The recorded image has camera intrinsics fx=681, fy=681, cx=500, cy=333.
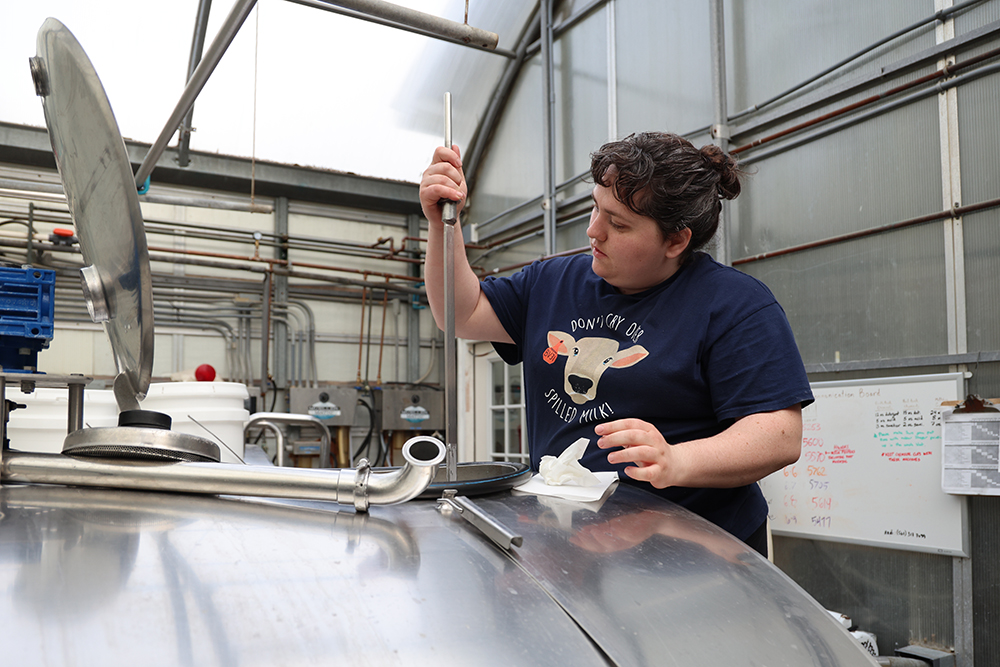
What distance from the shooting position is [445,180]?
0.81 metres

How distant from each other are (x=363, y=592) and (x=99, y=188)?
51cm

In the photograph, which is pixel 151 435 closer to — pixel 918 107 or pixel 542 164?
pixel 918 107

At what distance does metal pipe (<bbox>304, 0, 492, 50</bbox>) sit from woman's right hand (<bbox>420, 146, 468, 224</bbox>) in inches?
18.7

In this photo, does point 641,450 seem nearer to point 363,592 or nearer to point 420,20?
point 363,592

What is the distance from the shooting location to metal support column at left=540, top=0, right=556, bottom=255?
4438mm

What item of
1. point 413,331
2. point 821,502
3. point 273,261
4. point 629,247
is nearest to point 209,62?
point 629,247

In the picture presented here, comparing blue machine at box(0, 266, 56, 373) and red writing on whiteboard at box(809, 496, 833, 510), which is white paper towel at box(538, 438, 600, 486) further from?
red writing on whiteboard at box(809, 496, 833, 510)

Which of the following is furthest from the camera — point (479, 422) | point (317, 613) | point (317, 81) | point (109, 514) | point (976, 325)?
point (479, 422)

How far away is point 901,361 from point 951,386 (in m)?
0.20

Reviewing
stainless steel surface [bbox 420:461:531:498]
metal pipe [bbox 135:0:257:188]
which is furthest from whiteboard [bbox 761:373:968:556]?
metal pipe [bbox 135:0:257:188]

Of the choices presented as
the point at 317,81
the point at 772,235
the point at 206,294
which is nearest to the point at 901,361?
the point at 772,235

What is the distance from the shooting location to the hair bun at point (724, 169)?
97 cm

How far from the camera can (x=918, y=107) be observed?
103 inches

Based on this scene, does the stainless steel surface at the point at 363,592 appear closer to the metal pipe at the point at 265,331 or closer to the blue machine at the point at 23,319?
the blue machine at the point at 23,319
